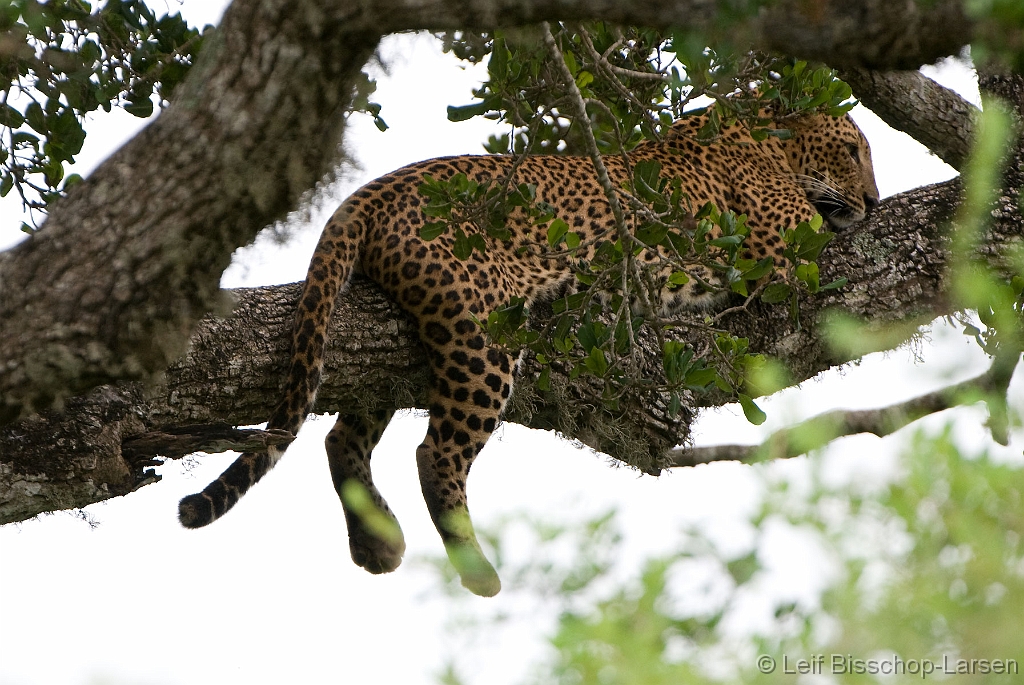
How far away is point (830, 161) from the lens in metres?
7.00

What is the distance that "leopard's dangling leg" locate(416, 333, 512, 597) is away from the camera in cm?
473

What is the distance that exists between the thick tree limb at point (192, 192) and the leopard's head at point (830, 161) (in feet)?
15.5

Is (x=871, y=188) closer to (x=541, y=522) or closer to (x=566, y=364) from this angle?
(x=566, y=364)

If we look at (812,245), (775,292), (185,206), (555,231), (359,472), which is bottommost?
(359,472)

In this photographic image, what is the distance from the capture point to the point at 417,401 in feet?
15.9

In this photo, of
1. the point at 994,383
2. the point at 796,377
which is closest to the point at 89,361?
the point at 994,383

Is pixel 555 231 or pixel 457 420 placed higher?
pixel 555 231

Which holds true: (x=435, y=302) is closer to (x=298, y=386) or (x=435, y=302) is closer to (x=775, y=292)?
(x=298, y=386)

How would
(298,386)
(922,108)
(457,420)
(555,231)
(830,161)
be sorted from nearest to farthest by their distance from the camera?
(555,231) < (298,386) < (457,420) < (922,108) < (830,161)

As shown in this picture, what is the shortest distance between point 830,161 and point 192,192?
535 cm

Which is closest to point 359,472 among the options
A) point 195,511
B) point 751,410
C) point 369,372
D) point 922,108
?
point 369,372

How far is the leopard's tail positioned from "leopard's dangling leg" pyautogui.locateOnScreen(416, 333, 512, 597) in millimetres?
583

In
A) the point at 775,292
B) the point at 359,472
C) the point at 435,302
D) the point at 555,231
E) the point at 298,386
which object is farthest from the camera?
the point at 359,472

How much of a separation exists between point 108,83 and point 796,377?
3.34 metres
